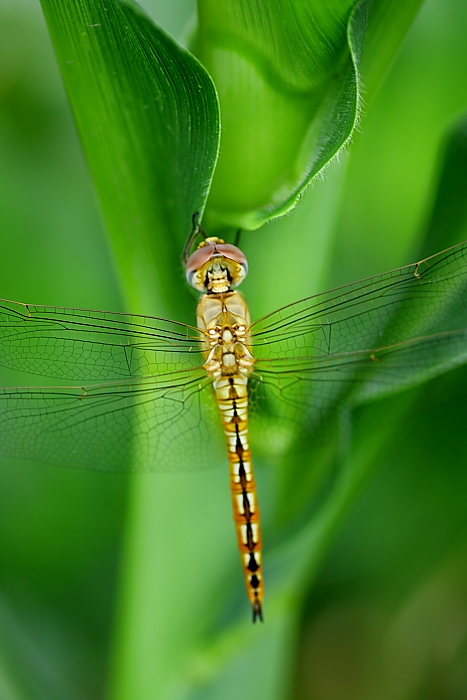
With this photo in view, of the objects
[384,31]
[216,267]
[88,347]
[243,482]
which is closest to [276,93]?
[384,31]

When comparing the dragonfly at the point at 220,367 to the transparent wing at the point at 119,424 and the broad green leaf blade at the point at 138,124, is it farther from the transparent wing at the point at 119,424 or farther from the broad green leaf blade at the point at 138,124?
the broad green leaf blade at the point at 138,124

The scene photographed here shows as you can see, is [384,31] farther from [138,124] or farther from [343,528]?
[343,528]

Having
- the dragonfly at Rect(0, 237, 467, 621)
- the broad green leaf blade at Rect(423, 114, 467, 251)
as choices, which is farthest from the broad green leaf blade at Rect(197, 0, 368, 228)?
the broad green leaf blade at Rect(423, 114, 467, 251)

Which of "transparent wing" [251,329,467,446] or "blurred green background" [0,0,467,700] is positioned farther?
"blurred green background" [0,0,467,700]

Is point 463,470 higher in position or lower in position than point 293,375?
lower

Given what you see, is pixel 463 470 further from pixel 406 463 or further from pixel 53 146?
pixel 53 146

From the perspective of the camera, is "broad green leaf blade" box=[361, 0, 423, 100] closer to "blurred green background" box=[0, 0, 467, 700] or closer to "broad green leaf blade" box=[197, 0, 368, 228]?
"broad green leaf blade" box=[197, 0, 368, 228]

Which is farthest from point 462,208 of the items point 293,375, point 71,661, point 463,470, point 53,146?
point 71,661
